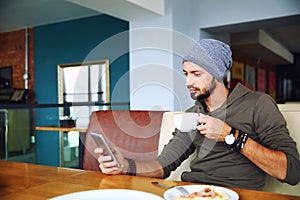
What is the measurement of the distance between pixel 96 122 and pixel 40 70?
4778 millimetres

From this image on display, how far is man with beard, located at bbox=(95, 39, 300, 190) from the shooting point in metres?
1.11

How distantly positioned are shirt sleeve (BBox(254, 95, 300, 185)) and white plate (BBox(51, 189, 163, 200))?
1.72 ft

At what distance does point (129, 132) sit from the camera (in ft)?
5.41

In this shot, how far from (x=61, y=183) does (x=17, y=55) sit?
610cm

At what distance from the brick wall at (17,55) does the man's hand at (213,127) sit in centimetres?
562

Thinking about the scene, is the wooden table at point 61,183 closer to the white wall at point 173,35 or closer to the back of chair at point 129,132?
the back of chair at point 129,132

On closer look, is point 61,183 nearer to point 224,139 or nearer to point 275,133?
point 224,139

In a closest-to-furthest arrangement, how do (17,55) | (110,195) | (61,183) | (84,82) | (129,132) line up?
(110,195) < (61,183) < (129,132) < (84,82) < (17,55)

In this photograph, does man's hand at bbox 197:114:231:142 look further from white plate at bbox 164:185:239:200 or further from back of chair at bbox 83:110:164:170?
back of chair at bbox 83:110:164:170

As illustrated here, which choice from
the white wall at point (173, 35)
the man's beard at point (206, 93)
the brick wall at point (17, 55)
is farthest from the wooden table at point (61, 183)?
the brick wall at point (17, 55)

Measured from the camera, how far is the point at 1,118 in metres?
3.77

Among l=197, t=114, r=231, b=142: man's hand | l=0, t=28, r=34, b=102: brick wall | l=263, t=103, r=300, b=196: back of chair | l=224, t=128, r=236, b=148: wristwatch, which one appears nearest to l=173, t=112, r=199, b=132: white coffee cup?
l=197, t=114, r=231, b=142: man's hand

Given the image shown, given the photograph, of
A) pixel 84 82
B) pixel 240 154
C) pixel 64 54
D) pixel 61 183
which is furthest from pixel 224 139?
pixel 64 54

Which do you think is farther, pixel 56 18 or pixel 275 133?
pixel 56 18
